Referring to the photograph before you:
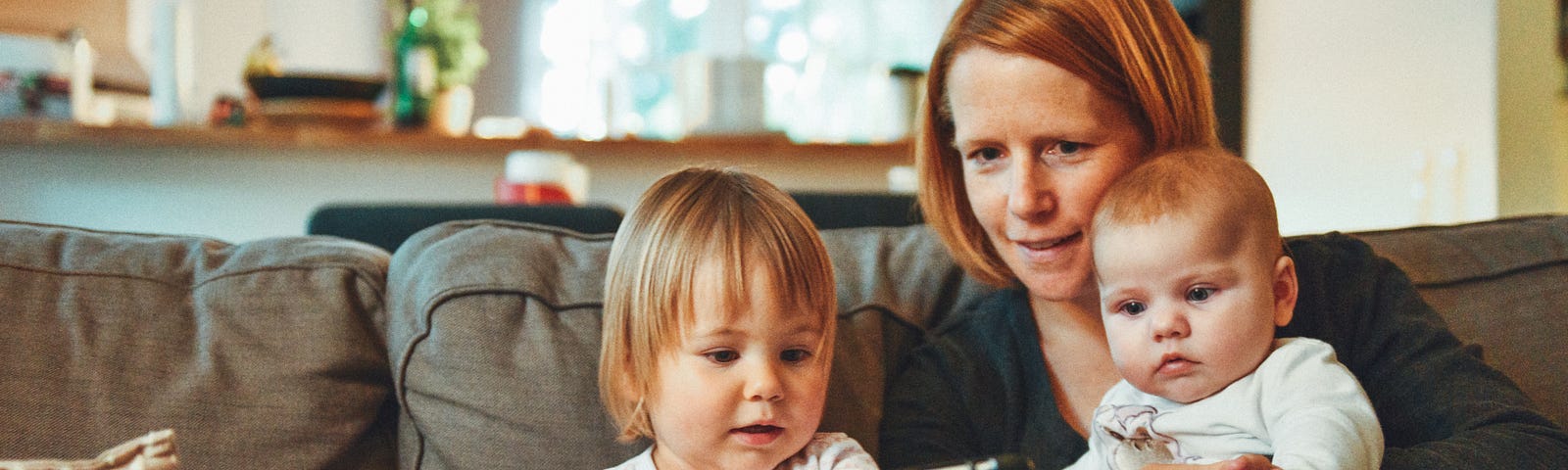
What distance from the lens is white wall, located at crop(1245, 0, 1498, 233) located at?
105 inches

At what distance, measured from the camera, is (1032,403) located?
1360mm

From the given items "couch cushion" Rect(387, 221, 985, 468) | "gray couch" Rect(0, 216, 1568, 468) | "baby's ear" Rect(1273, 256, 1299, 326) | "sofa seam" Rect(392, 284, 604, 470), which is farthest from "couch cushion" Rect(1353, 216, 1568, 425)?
"sofa seam" Rect(392, 284, 604, 470)

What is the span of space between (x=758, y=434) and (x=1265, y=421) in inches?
18.7

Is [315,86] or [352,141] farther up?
[315,86]

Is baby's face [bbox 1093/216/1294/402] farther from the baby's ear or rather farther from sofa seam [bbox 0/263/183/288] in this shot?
sofa seam [bbox 0/263/183/288]

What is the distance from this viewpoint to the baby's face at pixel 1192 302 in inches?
42.8

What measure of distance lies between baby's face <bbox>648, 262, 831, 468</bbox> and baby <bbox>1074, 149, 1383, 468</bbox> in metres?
0.31

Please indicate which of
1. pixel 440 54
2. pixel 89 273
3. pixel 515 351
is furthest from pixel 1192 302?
pixel 440 54

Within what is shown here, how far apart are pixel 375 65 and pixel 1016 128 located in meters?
3.33

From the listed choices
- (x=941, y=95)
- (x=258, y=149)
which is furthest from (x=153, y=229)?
(x=941, y=95)

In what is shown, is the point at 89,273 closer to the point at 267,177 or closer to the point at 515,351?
the point at 515,351

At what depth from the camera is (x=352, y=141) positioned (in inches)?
131

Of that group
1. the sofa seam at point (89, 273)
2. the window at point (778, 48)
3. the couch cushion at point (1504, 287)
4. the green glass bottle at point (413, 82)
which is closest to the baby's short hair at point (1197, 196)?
the couch cushion at point (1504, 287)

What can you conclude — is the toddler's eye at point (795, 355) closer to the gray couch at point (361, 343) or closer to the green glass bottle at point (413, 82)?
the gray couch at point (361, 343)
